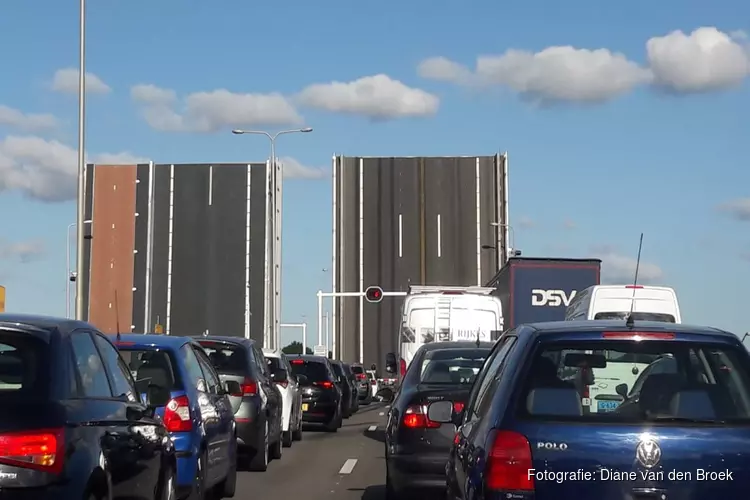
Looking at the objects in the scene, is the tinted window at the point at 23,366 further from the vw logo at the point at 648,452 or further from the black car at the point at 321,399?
the black car at the point at 321,399

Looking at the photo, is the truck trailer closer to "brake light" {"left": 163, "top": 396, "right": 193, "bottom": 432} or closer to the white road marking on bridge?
the white road marking on bridge

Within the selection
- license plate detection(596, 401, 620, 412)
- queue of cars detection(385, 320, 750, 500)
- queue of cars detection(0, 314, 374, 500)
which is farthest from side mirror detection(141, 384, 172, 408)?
license plate detection(596, 401, 620, 412)

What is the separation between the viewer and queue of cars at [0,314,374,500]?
5.21 meters

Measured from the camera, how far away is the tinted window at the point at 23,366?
550 cm

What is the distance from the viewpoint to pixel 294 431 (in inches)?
761

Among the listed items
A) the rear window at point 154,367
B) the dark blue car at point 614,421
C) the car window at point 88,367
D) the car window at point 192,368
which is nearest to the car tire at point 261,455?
the car window at point 192,368

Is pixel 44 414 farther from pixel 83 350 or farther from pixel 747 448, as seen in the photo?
pixel 747 448

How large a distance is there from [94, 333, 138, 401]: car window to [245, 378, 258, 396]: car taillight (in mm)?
5598

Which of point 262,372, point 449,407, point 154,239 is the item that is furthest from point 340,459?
point 154,239

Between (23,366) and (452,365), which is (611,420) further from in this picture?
(452,365)

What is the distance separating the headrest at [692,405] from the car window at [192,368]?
4853 mm

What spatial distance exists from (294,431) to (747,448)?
581 inches

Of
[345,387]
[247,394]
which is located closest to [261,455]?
[247,394]

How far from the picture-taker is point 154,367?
Answer: 927 cm
